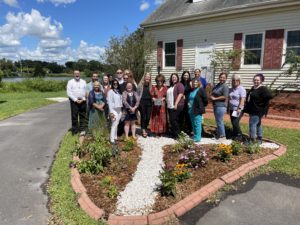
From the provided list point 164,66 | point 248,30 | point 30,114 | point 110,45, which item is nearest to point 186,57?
point 164,66

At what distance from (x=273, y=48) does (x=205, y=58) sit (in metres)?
3.53

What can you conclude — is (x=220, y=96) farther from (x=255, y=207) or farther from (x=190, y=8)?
(x=190, y=8)

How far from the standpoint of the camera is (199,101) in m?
5.91

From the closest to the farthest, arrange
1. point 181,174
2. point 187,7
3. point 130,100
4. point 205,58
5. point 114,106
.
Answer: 1. point 181,174
2. point 114,106
3. point 130,100
4. point 205,58
5. point 187,7

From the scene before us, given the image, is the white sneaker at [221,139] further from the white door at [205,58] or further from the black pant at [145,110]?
the white door at [205,58]

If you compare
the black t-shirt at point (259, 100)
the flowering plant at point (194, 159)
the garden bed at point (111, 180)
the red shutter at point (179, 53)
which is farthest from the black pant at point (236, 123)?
the red shutter at point (179, 53)

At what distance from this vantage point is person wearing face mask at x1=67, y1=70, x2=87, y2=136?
6941 mm

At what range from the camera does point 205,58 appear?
45.9 ft

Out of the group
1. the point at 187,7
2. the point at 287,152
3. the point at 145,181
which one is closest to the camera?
the point at 145,181

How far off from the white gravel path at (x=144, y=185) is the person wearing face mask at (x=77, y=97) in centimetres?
220

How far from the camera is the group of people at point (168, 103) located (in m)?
5.76

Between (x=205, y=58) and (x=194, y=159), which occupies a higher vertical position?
(x=205, y=58)

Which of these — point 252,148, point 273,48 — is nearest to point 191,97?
point 252,148

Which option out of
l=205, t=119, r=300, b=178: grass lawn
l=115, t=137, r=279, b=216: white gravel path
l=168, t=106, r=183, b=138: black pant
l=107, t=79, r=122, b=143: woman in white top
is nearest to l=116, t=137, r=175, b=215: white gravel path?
l=115, t=137, r=279, b=216: white gravel path
